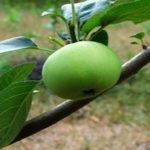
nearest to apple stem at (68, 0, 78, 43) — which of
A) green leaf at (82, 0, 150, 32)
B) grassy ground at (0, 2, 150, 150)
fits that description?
green leaf at (82, 0, 150, 32)

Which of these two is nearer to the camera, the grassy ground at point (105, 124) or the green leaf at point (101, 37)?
the green leaf at point (101, 37)

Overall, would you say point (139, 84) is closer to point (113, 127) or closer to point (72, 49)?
point (113, 127)

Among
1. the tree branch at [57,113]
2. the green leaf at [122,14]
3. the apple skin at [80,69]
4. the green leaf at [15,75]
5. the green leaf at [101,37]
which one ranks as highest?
the green leaf at [122,14]

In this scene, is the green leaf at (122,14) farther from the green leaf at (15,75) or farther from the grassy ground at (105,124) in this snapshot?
the grassy ground at (105,124)

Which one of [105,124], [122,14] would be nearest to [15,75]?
[122,14]

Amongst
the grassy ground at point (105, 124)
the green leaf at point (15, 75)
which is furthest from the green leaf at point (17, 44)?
the grassy ground at point (105, 124)

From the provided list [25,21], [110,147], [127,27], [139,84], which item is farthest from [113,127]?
[25,21]
